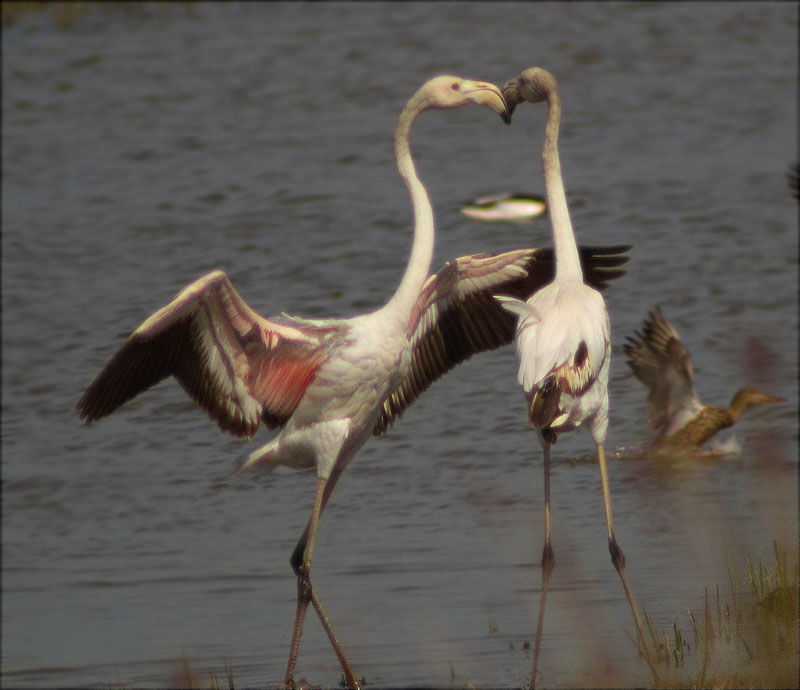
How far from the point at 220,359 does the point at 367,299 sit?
5468 millimetres

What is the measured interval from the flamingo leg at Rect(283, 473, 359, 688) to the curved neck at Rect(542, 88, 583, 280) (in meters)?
1.41

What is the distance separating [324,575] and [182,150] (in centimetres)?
1031

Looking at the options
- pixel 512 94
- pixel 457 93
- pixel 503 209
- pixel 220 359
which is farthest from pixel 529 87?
pixel 503 209

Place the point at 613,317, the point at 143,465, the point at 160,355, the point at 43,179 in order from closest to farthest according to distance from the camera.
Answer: the point at 160,355 < the point at 143,465 < the point at 613,317 < the point at 43,179

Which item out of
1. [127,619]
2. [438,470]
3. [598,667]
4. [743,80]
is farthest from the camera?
[743,80]

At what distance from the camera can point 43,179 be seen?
16.0 m

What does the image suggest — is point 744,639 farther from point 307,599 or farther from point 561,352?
point 307,599

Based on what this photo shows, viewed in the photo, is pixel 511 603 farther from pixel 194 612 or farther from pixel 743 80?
pixel 743 80

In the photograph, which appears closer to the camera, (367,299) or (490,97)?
(490,97)

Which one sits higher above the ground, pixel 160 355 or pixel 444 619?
pixel 160 355

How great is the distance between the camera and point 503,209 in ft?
44.1

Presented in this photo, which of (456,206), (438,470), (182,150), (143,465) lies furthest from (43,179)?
(438,470)

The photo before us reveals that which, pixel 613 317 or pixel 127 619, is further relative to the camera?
pixel 613 317

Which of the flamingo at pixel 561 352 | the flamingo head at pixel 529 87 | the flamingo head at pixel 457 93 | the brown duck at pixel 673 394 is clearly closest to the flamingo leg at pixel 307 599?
the flamingo at pixel 561 352
